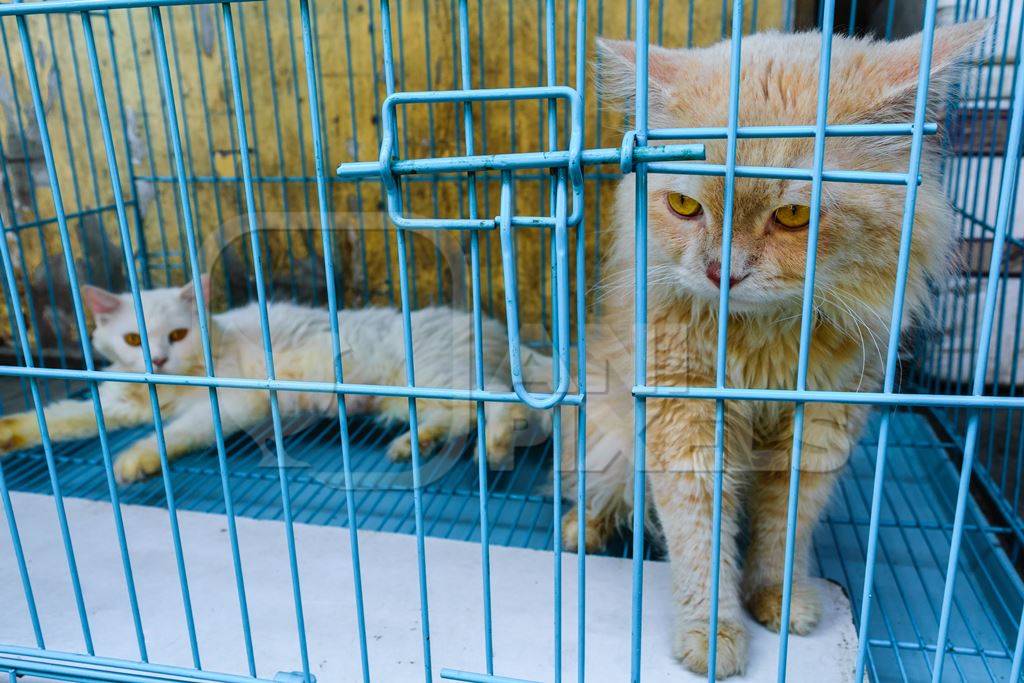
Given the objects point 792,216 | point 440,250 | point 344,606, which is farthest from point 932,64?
point 440,250

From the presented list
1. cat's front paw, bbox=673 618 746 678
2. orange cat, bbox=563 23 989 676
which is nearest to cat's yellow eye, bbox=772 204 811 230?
orange cat, bbox=563 23 989 676

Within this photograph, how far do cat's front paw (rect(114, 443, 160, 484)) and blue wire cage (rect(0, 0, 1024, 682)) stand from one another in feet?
0.10

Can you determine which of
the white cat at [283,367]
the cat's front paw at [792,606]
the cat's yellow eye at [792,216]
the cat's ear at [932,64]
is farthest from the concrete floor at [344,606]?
the cat's ear at [932,64]

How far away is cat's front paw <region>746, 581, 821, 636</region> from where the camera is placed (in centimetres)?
115

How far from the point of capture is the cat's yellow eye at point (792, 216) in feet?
2.93

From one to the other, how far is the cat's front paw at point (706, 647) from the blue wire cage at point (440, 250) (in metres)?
0.22

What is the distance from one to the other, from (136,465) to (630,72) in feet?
4.64

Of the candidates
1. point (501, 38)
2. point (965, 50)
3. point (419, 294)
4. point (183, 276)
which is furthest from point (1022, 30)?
point (183, 276)

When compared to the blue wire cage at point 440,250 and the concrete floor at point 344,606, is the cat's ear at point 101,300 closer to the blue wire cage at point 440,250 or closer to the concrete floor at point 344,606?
the blue wire cage at point 440,250

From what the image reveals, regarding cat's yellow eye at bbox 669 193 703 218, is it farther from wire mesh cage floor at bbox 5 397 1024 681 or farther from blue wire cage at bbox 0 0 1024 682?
wire mesh cage floor at bbox 5 397 1024 681

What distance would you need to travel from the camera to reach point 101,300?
188 cm

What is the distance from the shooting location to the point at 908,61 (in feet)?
2.99

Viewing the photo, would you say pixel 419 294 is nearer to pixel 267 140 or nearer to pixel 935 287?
pixel 267 140

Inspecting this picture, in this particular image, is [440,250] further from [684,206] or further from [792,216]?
[792,216]
